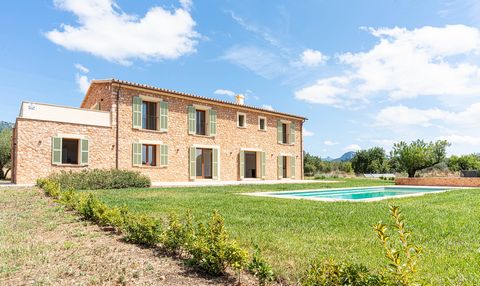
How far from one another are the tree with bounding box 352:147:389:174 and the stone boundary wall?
22.0 m

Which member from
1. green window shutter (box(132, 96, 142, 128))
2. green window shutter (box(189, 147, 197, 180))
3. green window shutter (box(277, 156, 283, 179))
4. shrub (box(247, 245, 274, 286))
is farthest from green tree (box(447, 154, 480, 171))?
shrub (box(247, 245, 274, 286))

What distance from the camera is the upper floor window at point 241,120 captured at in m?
21.7

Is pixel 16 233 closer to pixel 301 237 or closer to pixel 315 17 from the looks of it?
pixel 301 237

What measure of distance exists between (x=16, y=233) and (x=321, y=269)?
189 inches

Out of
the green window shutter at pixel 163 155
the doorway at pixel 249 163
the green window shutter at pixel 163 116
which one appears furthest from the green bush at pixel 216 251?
the doorway at pixel 249 163

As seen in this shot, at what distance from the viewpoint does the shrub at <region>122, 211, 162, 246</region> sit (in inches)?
163

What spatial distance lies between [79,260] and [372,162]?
43036 mm

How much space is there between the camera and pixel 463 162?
3738 centimetres

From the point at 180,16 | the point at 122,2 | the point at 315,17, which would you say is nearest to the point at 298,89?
the point at 315,17

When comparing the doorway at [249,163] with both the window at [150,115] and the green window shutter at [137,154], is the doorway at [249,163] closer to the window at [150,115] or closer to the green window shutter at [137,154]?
the window at [150,115]

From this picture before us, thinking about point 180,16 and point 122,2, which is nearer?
point 122,2

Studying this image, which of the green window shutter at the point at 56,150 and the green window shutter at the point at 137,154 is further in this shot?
the green window shutter at the point at 137,154

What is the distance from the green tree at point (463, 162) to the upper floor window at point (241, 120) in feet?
94.6

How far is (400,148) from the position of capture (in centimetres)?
2711
